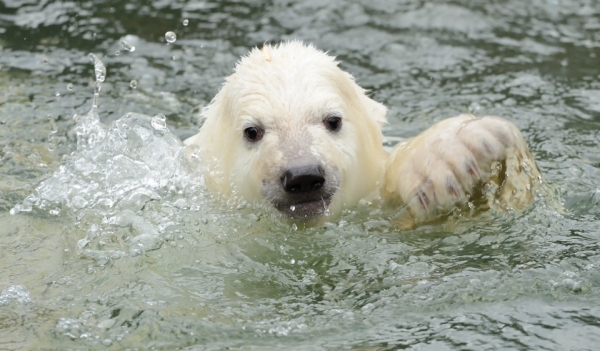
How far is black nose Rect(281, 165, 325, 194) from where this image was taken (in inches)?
217

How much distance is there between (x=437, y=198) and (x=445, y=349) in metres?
1.37

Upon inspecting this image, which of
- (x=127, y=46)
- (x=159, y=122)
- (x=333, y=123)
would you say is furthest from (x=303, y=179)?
(x=127, y=46)

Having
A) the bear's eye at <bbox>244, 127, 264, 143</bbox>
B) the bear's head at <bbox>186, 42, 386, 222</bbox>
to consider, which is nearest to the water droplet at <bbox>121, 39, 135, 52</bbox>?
the bear's head at <bbox>186, 42, 386, 222</bbox>

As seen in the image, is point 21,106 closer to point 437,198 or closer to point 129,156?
point 129,156

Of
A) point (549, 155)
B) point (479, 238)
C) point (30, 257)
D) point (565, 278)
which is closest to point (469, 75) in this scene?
point (549, 155)

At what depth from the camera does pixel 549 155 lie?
777cm

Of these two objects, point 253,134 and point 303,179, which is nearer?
point 303,179

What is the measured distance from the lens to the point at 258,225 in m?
6.21

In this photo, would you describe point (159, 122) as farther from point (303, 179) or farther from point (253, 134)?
point (303, 179)

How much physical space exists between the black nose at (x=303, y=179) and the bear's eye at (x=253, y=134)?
2.01ft

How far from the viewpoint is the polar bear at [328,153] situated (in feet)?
18.8

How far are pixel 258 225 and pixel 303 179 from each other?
0.82 metres

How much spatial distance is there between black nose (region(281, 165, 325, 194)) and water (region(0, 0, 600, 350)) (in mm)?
392

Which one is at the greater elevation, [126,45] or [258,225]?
[126,45]
